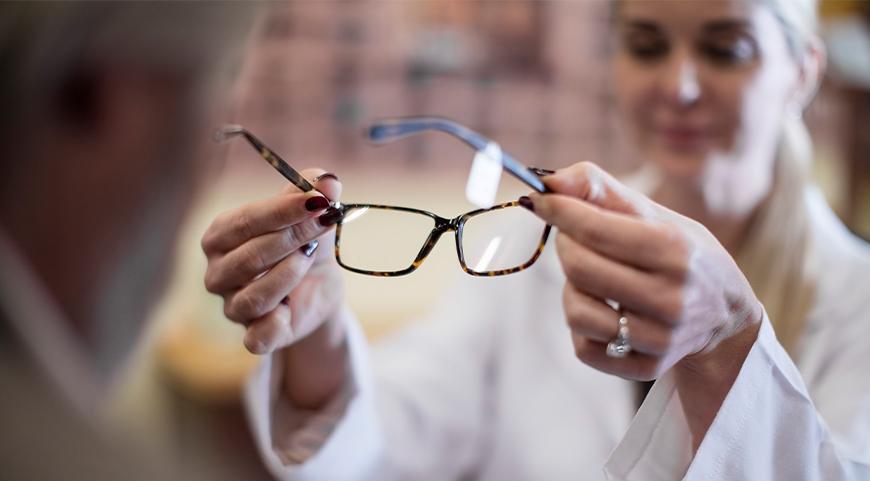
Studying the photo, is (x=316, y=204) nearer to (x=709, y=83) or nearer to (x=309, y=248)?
(x=309, y=248)

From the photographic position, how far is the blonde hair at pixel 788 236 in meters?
0.34

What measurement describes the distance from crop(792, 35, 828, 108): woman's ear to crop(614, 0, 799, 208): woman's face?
0.01 m

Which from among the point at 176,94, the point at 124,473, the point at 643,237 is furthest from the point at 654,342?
the point at 176,94

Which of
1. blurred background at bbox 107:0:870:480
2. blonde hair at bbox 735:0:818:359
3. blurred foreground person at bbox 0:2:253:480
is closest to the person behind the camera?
blonde hair at bbox 735:0:818:359

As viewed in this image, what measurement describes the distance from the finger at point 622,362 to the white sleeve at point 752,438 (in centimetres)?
5

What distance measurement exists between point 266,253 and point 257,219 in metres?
0.02

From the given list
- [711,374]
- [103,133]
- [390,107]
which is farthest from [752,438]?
[390,107]

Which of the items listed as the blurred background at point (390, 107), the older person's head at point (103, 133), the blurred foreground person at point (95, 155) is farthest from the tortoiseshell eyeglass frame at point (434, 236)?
the blurred background at point (390, 107)

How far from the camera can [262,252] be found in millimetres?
273

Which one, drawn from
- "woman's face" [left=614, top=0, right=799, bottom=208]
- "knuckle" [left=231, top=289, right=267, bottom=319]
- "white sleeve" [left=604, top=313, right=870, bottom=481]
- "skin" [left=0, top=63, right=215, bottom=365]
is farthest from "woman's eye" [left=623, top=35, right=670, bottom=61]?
"skin" [left=0, top=63, right=215, bottom=365]

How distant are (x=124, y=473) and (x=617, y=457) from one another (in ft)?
1.03

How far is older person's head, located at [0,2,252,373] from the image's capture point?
47 cm

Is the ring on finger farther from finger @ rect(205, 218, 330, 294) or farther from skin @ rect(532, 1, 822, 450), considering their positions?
finger @ rect(205, 218, 330, 294)

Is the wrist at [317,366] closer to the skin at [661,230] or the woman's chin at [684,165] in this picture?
the skin at [661,230]
